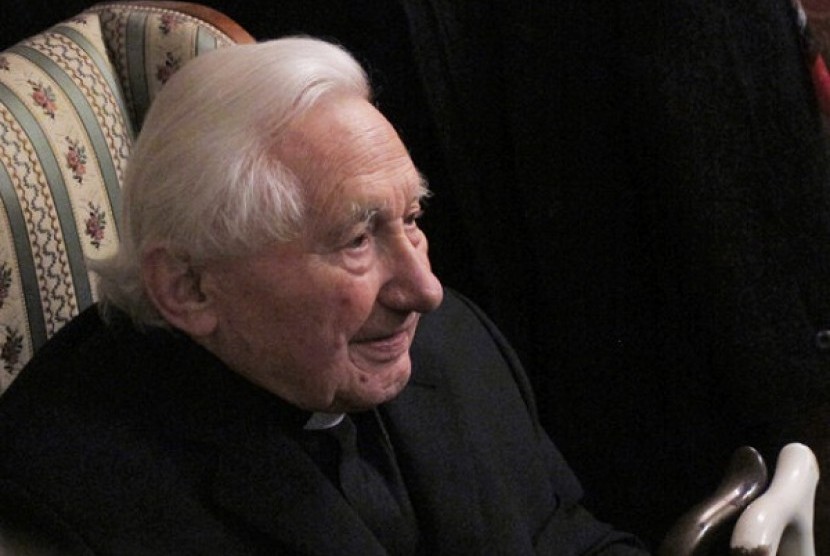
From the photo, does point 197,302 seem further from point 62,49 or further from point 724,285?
point 724,285

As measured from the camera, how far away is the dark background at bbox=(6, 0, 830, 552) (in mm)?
1440

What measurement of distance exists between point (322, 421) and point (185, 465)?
149 mm

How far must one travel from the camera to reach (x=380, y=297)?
3.56 feet

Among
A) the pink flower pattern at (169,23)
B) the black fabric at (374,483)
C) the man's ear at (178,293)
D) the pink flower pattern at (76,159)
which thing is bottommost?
the black fabric at (374,483)

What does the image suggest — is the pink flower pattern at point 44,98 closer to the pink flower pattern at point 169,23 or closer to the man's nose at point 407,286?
the pink flower pattern at point 169,23

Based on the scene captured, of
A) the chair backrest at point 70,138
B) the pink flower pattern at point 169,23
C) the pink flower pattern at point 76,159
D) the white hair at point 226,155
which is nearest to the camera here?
the white hair at point 226,155

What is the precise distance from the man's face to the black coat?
58 mm

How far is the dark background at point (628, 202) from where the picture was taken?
1.44 m

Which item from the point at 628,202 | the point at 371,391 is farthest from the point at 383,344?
the point at 628,202

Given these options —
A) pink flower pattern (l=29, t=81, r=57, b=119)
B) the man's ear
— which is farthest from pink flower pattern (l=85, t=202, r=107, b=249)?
the man's ear

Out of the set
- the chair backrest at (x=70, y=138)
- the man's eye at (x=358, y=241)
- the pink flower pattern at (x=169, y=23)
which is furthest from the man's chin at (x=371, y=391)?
the pink flower pattern at (x=169, y=23)

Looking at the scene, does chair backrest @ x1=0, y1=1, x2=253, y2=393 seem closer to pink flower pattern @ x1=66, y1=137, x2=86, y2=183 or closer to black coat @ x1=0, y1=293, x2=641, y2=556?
pink flower pattern @ x1=66, y1=137, x2=86, y2=183

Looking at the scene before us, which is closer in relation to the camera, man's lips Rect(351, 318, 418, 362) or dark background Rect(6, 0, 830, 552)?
man's lips Rect(351, 318, 418, 362)

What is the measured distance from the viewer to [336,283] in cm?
105
